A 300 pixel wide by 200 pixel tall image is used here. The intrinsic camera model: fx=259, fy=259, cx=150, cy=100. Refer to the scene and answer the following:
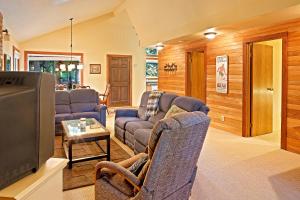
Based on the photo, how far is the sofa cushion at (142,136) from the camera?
3670 mm

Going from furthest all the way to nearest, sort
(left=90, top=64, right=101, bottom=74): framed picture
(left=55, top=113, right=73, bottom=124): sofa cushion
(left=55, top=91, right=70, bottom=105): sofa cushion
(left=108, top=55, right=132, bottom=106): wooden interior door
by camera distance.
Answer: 1. (left=108, top=55, right=132, bottom=106): wooden interior door
2. (left=90, top=64, right=101, bottom=74): framed picture
3. (left=55, top=91, right=70, bottom=105): sofa cushion
4. (left=55, top=113, right=73, bottom=124): sofa cushion

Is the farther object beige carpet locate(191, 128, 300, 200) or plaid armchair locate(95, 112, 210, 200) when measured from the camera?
beige carpet locate(191, 128, 300, 200)

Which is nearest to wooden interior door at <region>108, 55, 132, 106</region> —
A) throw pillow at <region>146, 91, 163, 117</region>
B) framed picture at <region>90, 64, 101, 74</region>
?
framed picture at <region>90, 64, 101, 74</region>

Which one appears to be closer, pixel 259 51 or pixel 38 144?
pixel 38 144

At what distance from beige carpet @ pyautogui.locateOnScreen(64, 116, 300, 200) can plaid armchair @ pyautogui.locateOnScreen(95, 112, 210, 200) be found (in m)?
0.84

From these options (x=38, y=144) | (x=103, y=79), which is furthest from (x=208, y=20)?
(x=103, y=79)

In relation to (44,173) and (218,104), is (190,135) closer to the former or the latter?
(44,173)

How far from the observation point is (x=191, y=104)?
12.3 ft

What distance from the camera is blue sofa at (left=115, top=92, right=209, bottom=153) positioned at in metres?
3.75

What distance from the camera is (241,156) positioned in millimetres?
4219

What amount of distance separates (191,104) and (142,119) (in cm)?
147

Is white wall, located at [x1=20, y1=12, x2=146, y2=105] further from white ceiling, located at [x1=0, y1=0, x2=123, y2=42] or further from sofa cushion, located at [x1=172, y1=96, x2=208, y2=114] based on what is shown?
sofa cushion, located at [x1=172, y1=96, x2=208, y2=114]

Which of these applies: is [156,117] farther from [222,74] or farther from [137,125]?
[222,74]

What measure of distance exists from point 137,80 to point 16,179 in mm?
10072
